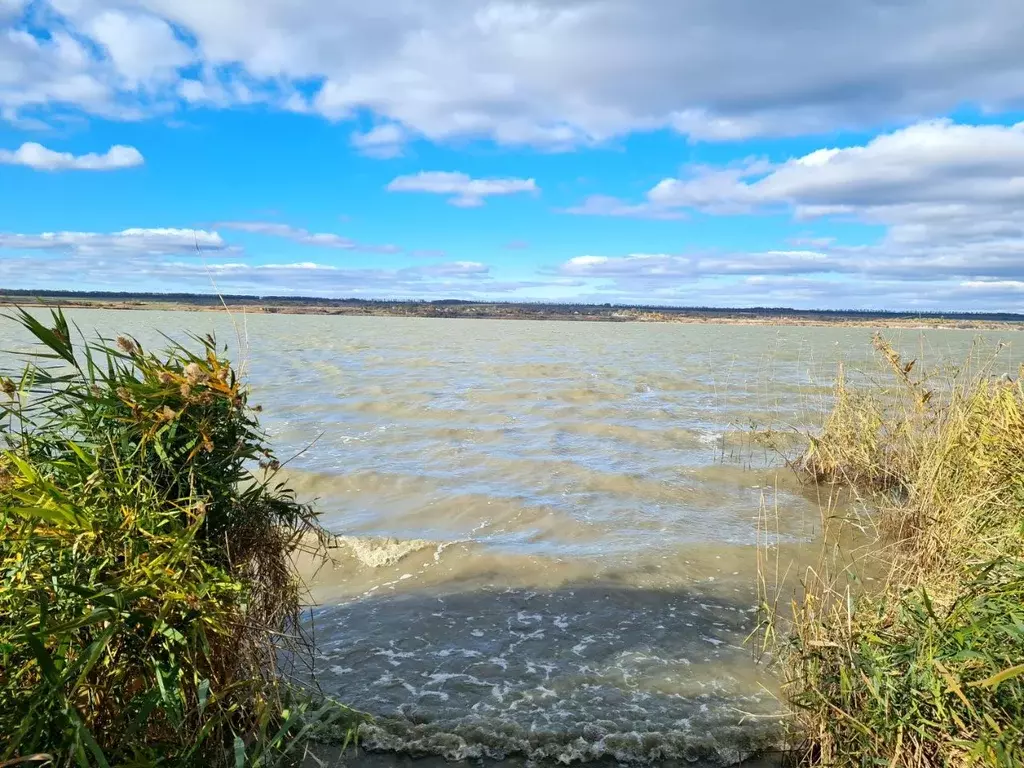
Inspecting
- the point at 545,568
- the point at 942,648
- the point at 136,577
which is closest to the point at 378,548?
the point at 545,568

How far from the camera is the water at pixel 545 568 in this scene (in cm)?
455

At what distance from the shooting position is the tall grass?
2.42m

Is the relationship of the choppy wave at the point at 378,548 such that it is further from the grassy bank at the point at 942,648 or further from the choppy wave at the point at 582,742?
the grassy bank at the point at 942,648

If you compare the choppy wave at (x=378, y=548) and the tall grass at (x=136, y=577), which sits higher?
the tall grass at (x=136, y=577)

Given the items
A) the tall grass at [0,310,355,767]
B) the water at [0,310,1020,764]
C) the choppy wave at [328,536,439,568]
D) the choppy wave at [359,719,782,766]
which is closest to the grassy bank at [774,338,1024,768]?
the choppy wave at [359,719,782,766]

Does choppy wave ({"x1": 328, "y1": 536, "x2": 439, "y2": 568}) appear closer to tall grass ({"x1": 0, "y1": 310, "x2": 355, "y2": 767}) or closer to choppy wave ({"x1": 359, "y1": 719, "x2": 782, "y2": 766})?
choppy wave ({"x1": 359, "y1": 719, "x2": 782, "y2": 766})

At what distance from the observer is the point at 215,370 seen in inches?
130

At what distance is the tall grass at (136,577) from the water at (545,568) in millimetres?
658

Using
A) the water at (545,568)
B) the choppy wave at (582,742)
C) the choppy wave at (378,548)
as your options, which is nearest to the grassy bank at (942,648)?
the choppy wave at (582,742)

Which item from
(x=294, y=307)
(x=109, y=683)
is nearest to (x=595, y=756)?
(x=109, y=683)

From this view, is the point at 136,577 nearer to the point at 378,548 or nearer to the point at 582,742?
the point at 582,742

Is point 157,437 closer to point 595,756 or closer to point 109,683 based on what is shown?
point 109,683

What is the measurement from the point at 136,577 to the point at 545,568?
5.16 metres

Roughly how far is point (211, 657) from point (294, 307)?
5191 inches
